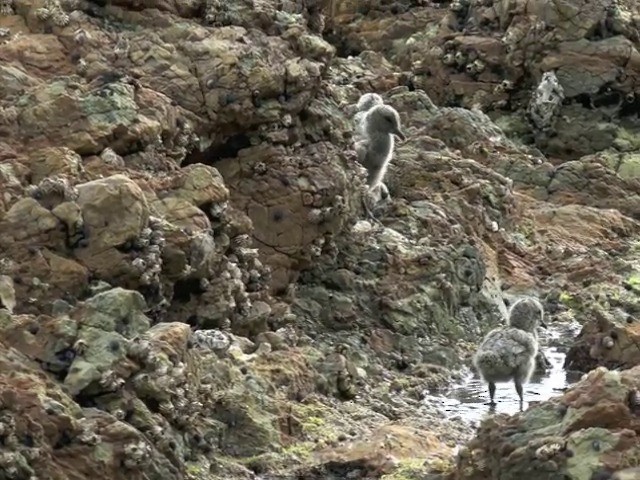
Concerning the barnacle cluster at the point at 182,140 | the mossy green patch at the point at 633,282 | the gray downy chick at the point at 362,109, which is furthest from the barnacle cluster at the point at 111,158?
the mossy green patch at the point at 633,282

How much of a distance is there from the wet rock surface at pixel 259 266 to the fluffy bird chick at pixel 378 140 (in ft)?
1.71

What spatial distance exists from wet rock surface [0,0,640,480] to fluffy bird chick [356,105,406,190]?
0.52 metres

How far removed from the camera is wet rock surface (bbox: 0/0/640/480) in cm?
936

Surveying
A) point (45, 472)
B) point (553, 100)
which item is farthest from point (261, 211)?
point (553, 100)

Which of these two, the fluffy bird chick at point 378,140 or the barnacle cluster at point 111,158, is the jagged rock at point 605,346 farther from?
the barnacle cluster at point 111,158

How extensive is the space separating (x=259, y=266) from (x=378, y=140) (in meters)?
3.75

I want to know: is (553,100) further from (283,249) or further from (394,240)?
(283,249)

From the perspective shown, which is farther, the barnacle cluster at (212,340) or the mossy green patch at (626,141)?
the mossy green patch at (626,141)

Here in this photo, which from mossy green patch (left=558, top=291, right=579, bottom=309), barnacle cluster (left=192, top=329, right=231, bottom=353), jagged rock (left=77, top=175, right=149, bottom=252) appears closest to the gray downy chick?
mossy green patch (left=558, top=291, right=579, bottom=309)

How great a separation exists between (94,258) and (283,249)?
358cm

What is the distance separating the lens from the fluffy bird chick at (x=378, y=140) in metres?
16.8

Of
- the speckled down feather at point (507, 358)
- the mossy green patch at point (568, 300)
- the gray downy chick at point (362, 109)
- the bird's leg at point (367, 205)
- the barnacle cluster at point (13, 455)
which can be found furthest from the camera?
the mossy green patch at point (568, 300)

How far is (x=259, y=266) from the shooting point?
13766 millimetres

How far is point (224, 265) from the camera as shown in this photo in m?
12.9
